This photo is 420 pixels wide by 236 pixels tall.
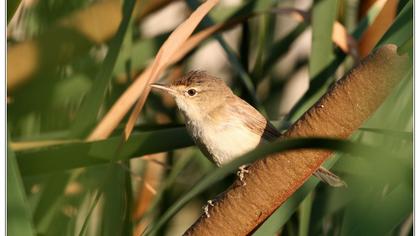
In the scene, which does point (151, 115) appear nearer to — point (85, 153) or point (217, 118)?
point (217, 118)

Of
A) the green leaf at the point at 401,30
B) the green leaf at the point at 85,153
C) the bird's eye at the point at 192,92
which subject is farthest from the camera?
the bird's eye at the point at 192,92

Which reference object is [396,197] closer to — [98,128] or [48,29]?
[98,128]

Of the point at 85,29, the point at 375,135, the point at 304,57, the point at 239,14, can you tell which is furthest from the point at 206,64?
the point at 375,135

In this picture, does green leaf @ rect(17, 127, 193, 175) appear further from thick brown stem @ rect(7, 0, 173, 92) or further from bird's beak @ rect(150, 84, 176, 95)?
bird's beak @ rect(150, 84, 176, 95)

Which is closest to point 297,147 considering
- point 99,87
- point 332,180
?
point 99,87

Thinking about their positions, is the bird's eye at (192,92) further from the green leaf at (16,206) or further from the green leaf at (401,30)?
the green leaf at (16,206)

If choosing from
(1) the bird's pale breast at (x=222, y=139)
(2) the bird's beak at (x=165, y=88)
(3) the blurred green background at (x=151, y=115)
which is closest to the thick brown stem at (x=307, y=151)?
(3) the blurred green background at (x=151, y=115)
